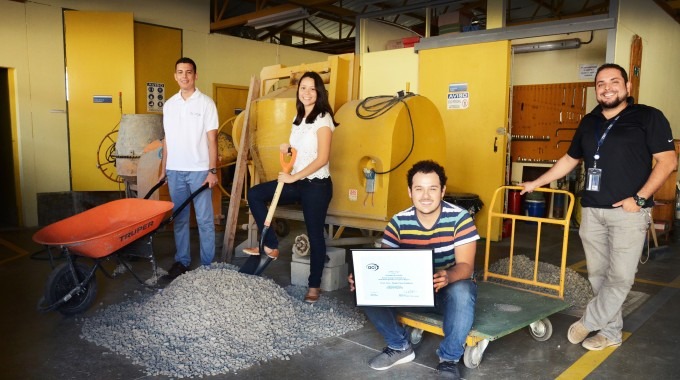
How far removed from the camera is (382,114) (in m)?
4.30

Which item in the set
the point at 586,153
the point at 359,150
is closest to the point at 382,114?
the point at 359,150

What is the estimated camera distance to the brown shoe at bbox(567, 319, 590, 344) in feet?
10.6

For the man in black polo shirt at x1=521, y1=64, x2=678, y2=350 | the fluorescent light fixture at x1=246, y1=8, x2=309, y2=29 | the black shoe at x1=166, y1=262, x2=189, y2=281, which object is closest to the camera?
the man in black polo shirt at x1=521, y1=64, x2=678, y2=350

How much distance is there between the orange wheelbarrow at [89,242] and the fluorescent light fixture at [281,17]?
5842 millimetres

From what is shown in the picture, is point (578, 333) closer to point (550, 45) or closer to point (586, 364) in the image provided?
point (586, 364)

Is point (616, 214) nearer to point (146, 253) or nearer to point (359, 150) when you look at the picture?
point (359, 150)

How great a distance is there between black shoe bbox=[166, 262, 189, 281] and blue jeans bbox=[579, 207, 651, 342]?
10.3 feet

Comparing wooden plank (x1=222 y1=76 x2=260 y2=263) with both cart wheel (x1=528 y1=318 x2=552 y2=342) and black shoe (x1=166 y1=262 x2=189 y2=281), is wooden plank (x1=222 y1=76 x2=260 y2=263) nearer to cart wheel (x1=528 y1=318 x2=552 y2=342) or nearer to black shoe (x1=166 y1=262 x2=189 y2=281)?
black shoe (x1=166 y1=262 x2=189 y2=281)

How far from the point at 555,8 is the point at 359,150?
8841 mm

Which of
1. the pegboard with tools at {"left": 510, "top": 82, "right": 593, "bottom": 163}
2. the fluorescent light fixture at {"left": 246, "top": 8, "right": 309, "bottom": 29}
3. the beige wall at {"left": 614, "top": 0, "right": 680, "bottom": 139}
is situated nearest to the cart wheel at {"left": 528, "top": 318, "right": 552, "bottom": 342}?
the beige wall at {"left": 614, "top": 0, "right": 680, "bottom": 139}

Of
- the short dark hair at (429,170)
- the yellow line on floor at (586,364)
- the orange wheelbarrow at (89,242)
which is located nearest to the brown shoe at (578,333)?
the yellow line on floor at (586,364)

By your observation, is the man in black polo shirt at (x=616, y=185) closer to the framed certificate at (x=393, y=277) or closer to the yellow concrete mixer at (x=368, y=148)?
the framed certificate at (x=393, y=277)

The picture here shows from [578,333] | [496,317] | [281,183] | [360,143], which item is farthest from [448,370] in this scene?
[360,143]

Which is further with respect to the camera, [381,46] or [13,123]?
[381,46]
